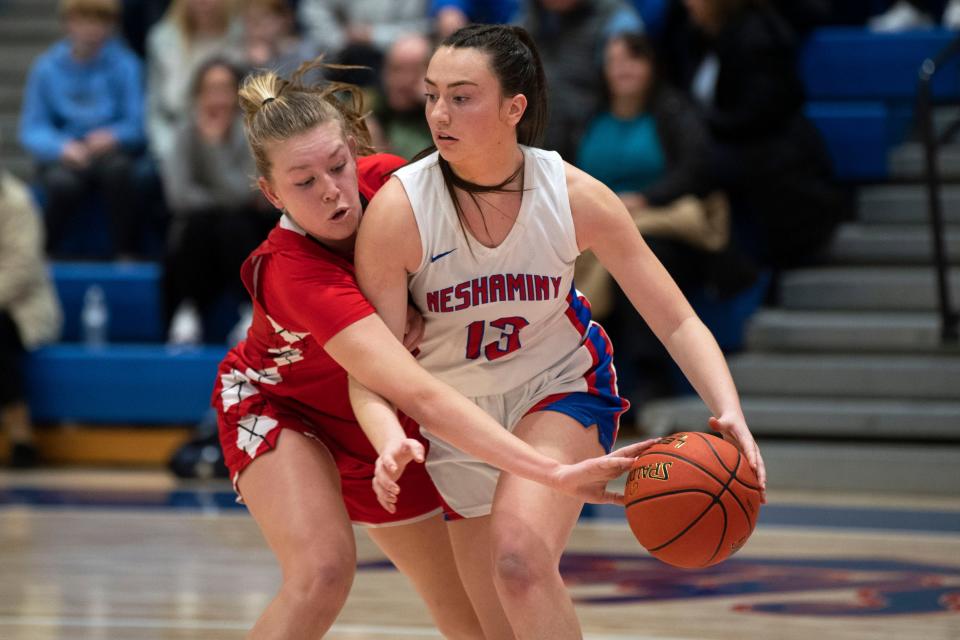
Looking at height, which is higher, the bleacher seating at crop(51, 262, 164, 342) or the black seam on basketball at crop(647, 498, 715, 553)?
the black seam on basketball at crop(647, 498, 715, 553)

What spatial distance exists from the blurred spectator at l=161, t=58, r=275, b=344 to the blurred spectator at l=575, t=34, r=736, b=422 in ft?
5.86

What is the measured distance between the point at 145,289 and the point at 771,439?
3.49 m

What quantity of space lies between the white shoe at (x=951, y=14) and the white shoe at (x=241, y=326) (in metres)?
4.09

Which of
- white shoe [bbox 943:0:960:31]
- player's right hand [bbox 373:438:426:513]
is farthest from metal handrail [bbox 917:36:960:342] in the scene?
player's right hand [bbox 373:438:426:513]

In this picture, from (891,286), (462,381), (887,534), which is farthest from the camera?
(891,286)

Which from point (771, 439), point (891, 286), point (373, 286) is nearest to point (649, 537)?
point (373, 286)

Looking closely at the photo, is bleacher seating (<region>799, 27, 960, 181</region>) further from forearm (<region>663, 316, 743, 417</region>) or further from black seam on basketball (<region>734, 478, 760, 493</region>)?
black seam on basketball (<region>734, 478, 760, 493</region>)

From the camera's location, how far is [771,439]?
654cm

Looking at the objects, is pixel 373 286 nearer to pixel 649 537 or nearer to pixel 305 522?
pixel 305 522

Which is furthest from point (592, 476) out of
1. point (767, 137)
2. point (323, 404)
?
point (767, 137)

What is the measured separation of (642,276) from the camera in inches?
117

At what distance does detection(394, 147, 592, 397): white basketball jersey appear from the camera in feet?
9.63

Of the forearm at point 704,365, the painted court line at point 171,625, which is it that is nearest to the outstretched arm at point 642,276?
the forearm at point 704,365

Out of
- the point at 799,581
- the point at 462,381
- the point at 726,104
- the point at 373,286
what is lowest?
the point at 799,581
